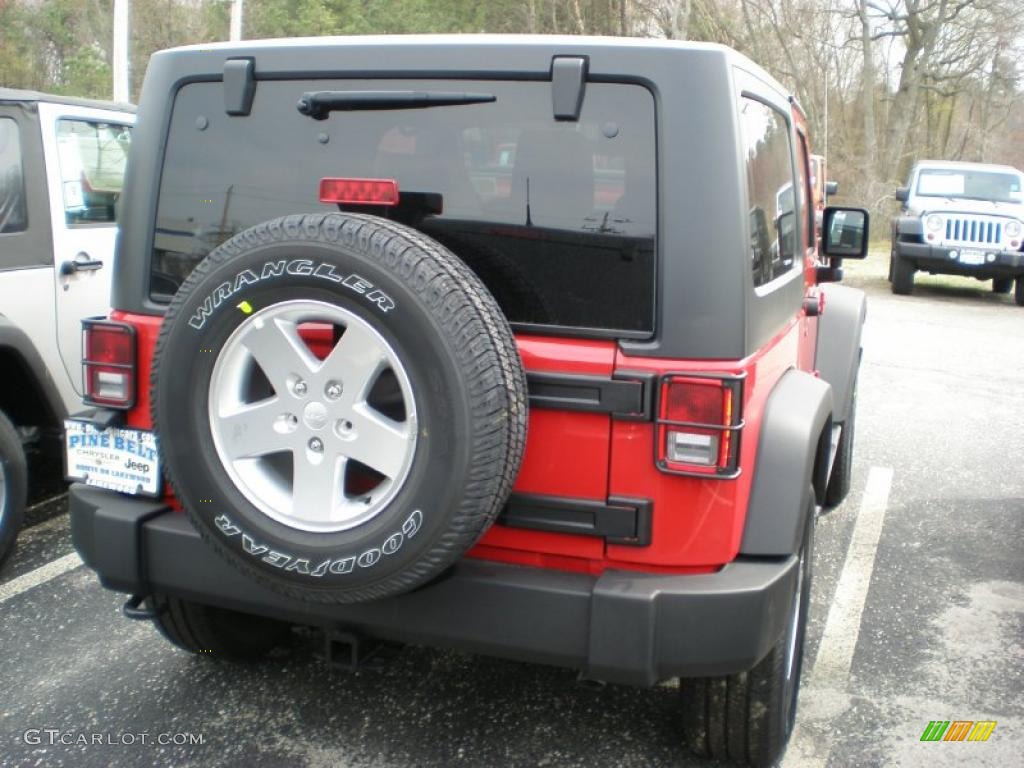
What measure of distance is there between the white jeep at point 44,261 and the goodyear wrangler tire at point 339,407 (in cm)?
206

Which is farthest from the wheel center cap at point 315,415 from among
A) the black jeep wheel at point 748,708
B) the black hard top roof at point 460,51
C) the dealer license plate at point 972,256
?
the dealer license plate at point 972,256

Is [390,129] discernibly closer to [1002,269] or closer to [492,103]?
[492,103]

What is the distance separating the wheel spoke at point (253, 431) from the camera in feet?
7.47

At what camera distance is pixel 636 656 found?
7.41 feet

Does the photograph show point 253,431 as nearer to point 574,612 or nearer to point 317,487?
point 317,487

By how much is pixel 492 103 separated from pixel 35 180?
9.37 feet

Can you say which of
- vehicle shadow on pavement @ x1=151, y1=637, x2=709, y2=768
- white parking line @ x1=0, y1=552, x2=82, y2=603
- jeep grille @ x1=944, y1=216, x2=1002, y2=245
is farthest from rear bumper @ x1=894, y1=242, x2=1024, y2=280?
white parking line @ x1=0, y1=552, x2=82, y2=603

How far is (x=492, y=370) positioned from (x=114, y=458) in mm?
1246

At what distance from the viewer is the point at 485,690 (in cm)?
321

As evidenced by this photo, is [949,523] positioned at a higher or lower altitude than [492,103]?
lower

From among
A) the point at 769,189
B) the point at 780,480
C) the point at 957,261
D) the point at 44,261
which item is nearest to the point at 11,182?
the point at 44,261

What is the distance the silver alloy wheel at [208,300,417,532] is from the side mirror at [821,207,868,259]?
8.60ft

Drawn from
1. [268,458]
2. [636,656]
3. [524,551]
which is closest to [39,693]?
[268,458]

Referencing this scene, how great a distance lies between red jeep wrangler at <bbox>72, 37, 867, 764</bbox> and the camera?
7.11 feet
